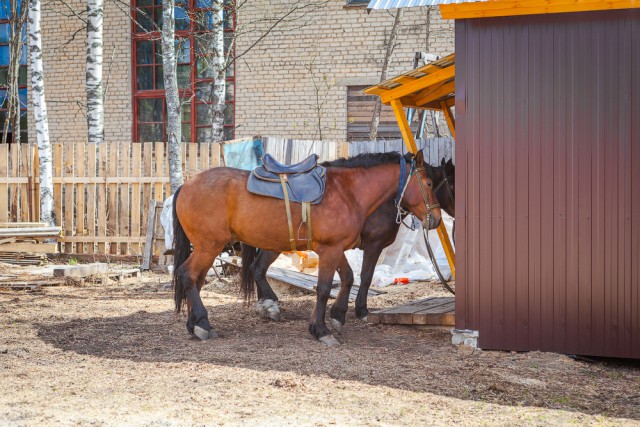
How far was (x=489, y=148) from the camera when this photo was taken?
7.54 m

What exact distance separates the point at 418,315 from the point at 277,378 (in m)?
2.78

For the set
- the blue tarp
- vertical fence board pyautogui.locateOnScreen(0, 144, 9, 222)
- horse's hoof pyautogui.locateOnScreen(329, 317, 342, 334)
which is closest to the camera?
horse's hoof pyautogui.locateOnScreen(329, 317, 342, 334)

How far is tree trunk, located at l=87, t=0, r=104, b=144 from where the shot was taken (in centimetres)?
1530

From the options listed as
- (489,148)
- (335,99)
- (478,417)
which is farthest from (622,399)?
(335,99)

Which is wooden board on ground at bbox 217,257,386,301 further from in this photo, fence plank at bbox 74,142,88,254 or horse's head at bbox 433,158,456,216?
fence plank at bbox 74,142,88,254

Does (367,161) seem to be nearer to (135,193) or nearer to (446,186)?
(446,186)

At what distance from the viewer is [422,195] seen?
8.66 m

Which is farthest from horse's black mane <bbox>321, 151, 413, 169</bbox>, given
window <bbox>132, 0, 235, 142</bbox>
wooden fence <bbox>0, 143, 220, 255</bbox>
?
window <bbox>132, 0, 235, 142</bbox>

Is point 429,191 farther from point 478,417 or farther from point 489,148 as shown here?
point 478,417

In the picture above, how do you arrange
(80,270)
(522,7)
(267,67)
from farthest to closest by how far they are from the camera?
1. (267,67)
2. (80,270)
3. (522,7)

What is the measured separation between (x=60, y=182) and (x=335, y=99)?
592cm

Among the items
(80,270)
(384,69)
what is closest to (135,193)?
(80,270)

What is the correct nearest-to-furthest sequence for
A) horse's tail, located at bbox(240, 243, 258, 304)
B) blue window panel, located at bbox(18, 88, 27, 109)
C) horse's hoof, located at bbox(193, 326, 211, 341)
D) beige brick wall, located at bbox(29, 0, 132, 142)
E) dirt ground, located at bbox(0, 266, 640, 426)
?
dirt ground, located at bbox(0, 266, 640, 426) < horse's hoof, located at bbox(193, 326, 211, 341) < horse's tail, located at bbox(240, 243, 258, 304) < beige brick wall, located at bbox(29, 0, 132, 142) < blue window panel, located at bbox(18, 88, 27, 109)

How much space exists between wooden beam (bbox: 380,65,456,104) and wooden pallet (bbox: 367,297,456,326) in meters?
2.28
